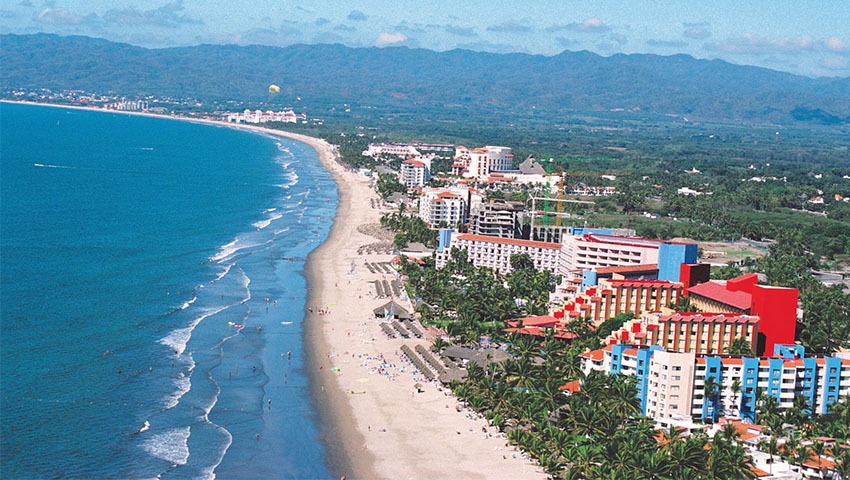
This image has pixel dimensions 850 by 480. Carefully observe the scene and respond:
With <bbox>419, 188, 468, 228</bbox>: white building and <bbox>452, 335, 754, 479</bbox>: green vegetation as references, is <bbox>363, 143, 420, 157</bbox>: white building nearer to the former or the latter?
<bbox>419, 188, 468, 228</bbox>: white building

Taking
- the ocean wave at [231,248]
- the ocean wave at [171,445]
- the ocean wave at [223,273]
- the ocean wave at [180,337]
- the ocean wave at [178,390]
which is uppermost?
the ocean wave at [231,248]

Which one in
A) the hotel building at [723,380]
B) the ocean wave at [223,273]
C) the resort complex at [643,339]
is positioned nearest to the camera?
the resort complex at [643,339]

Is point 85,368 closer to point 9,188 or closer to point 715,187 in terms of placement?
point 9,188

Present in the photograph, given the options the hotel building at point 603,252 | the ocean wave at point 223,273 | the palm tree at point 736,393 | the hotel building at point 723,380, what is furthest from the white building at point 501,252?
the palm tree at point 736,393

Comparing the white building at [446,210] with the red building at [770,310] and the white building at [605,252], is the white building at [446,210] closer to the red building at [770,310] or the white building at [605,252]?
the white building at [605,252]

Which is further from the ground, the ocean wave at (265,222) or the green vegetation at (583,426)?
the green vegetation at (583,426)

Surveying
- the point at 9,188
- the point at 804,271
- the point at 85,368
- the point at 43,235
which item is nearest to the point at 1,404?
the point at 85,368

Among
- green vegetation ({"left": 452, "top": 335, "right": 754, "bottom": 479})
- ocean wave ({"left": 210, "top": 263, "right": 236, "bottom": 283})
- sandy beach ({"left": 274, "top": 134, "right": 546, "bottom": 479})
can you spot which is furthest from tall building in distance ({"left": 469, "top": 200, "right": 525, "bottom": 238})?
green vegetation ({"left": 452, "top": 335, "right": 754, "bottom": 479})
